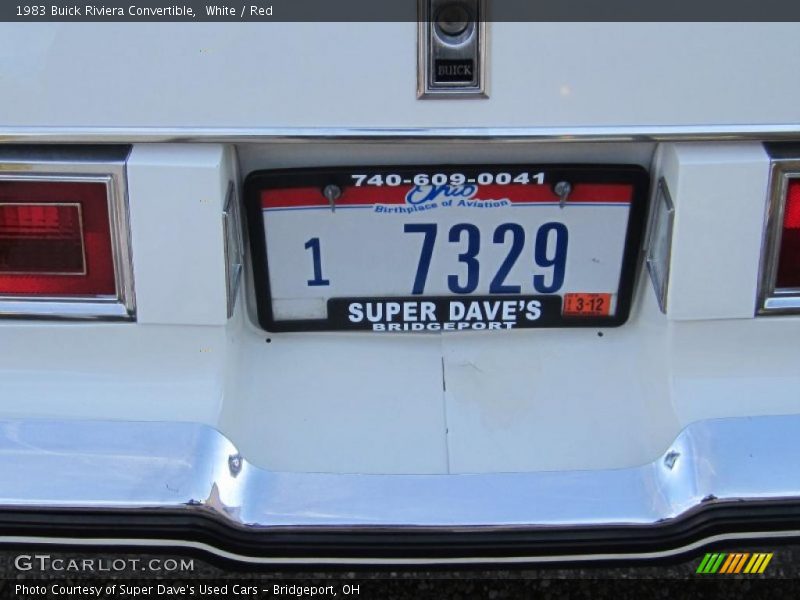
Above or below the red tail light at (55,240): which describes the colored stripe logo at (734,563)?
below

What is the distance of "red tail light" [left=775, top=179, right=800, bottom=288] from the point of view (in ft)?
6.02

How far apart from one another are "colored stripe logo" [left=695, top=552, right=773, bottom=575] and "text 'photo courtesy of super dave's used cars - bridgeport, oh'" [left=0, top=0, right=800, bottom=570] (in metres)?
0.02

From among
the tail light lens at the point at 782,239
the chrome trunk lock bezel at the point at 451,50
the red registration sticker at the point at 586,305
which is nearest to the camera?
the chrome trunk lock bezel at the point at 451,50

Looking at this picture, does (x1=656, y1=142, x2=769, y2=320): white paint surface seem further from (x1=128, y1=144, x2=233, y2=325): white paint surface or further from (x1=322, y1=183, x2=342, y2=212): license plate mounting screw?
(x1=128, y1=144, x2=233, y2=325): white paint surface

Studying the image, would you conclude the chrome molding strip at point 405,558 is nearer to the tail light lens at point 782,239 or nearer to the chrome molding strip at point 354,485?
the chrome molding strip at point 354,485

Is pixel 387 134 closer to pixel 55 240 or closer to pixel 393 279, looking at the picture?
pixel 393 279

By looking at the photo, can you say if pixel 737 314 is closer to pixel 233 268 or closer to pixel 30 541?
pixel 233 268

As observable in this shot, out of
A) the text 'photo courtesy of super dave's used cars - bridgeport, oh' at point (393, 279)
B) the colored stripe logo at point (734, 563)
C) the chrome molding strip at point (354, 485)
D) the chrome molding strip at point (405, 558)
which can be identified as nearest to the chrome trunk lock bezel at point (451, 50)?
the text 'photo courtesy of super dave's used cars - bridgeport, oh' at point (393, 279)

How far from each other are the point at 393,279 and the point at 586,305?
40 cm

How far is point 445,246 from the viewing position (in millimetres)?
1972

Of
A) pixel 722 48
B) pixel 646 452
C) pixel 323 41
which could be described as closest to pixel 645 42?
pixel 722 48

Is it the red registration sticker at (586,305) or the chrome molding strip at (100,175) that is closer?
the chrome molding strip at (100,175)

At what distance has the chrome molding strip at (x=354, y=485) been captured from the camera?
176 centimetres

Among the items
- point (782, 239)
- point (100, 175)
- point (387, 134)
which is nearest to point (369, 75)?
point (387, 134)
